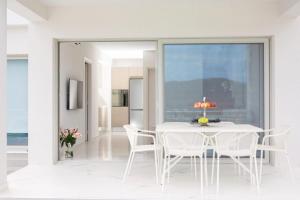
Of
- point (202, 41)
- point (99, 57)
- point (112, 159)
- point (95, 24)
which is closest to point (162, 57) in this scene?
point (202, 41)

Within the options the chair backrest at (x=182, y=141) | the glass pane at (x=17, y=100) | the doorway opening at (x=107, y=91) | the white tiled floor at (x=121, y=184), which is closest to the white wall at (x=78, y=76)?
the doorway opening at (x=107, y=91)

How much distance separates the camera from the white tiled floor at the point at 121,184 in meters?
4.19

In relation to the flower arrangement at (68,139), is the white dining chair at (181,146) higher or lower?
higher

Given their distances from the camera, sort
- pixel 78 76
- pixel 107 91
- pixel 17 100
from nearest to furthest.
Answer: pixel 17 100 → pixel 78 76 → pixel 107 91

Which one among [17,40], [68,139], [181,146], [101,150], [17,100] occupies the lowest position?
[101,150]

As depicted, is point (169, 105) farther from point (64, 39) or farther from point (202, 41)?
point (64, 39)

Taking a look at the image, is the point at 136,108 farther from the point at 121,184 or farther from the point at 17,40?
the point at 121,184

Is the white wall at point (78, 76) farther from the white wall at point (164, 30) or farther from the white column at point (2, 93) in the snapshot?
the white column at point (2, 93)

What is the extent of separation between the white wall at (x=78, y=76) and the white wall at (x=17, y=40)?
1.02m

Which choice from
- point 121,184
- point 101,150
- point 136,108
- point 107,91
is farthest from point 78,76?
point 121,184

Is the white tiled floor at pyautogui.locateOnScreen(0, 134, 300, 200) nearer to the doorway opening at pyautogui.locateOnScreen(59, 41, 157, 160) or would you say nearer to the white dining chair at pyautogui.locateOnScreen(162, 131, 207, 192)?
the white dining chair at pyautogui.locateOnScreen(162, 131, 207, 192)

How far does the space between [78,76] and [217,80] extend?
391cm

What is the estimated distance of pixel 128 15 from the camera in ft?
20.3

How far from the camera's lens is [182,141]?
4375 millimetres
